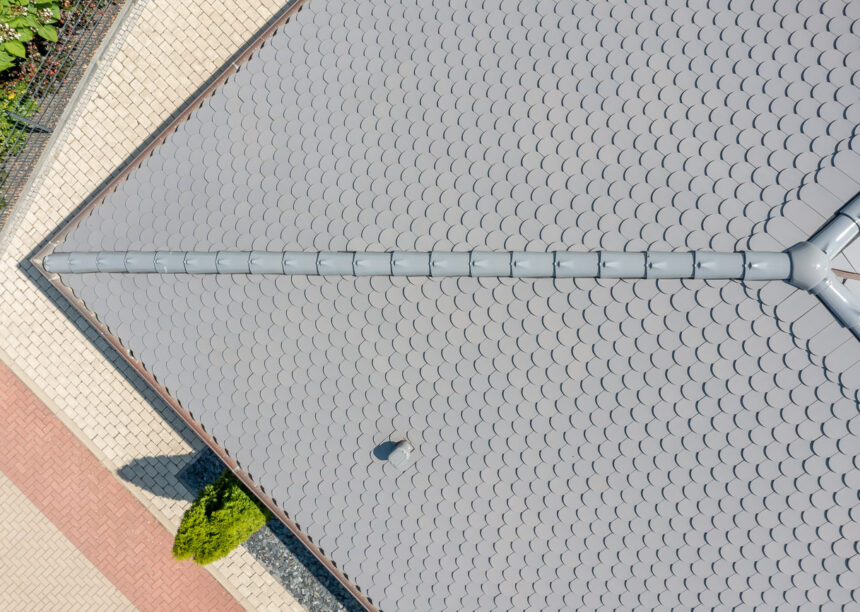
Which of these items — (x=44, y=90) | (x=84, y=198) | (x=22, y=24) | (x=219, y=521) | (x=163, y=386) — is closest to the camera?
(x=163, y=386)

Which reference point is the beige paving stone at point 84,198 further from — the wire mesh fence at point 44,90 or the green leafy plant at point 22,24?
the green leafy plant at point 22,24

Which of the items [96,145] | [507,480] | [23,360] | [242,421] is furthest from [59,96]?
[507,480]

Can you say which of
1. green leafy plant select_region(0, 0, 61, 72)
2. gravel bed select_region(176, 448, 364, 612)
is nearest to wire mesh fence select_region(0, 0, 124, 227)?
green leafy plant select_region(0, 0, 61, 72)

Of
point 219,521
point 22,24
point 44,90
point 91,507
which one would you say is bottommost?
point 219,521

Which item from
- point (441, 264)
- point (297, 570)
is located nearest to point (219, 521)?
point (297, 570)

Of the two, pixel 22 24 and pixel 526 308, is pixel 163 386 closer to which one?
pixel 526 308

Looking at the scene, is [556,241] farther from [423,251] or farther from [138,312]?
[138,312]

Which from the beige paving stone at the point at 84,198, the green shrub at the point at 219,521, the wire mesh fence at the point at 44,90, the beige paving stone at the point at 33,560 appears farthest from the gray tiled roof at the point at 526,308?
the beige paving stone at the point at 33,560
